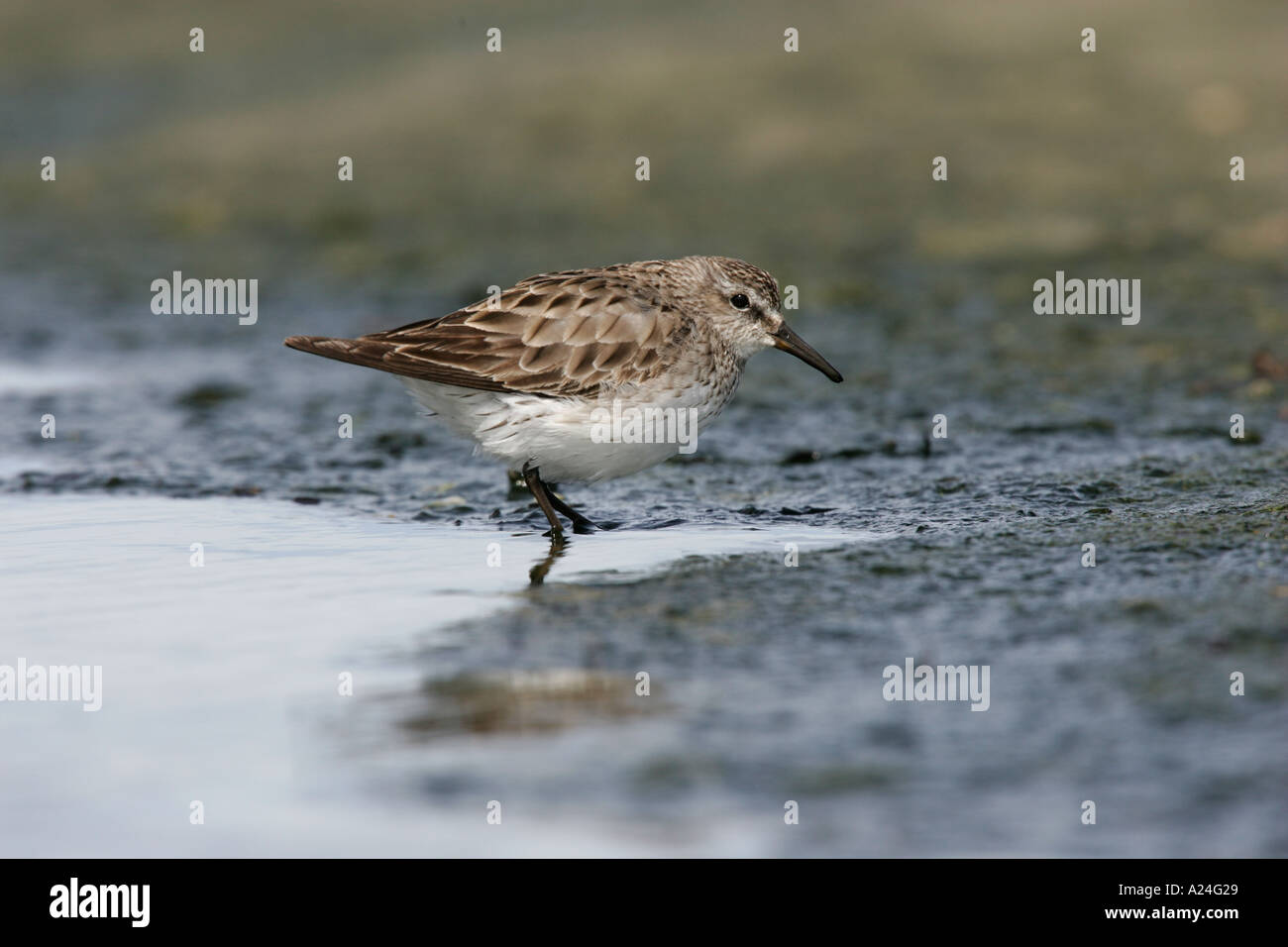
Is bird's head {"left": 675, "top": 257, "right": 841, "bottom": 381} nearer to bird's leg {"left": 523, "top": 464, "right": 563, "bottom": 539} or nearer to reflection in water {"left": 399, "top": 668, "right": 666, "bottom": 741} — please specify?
bird's leg {"left": 523, "top": 464, "right": 563, "bottom": 539}

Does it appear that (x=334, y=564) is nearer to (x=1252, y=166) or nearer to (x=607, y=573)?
(x=607, y=573)

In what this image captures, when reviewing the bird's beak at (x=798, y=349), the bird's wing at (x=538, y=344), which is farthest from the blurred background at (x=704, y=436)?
the bird's wing at (x=538, y=344)

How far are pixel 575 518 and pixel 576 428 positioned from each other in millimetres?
587

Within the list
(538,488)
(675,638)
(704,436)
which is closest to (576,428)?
(538,488)

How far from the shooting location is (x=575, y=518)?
8.43 m

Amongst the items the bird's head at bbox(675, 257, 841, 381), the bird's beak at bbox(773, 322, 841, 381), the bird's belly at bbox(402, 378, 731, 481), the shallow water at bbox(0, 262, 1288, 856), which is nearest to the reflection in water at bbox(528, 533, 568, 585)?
the shallow water at bbox(0, 262, 1288, 856)

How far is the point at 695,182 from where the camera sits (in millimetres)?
15773

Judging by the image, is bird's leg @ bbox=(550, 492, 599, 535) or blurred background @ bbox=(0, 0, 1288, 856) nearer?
blurred background @ bbox=(0, 0, 1288, 856)

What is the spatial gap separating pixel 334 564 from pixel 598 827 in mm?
3319

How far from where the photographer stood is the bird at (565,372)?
26.5 feet

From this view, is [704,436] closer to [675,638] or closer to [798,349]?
[798,349]

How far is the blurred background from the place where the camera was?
4918mm

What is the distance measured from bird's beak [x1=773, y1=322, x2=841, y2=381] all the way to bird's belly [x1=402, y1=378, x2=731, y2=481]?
91 centimetres

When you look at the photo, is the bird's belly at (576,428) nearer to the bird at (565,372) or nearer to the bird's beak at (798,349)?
the bird at (565,372)
